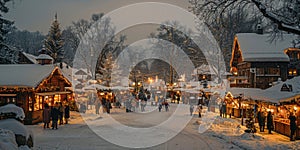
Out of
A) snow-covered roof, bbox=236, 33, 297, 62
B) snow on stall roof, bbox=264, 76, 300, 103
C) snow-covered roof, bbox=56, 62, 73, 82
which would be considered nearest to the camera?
snow on stall roof, bbox=264, 76, 300, 103

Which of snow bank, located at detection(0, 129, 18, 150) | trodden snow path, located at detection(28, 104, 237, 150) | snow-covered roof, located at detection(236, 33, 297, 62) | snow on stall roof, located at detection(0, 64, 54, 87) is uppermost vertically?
snow-covered roof, located at detection(236, 33, 297, 62)

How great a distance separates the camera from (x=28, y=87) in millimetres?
23156

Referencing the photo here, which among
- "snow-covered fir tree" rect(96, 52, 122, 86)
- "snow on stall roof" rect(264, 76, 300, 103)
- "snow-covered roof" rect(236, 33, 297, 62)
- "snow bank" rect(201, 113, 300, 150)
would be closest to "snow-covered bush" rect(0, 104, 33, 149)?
"snow bank" rect(201, 113, 300, 150)

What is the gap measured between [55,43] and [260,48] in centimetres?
3113

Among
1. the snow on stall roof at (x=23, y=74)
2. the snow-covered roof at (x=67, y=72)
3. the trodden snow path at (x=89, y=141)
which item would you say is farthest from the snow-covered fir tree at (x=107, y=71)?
the trodden snow path at (x=89, y=141)

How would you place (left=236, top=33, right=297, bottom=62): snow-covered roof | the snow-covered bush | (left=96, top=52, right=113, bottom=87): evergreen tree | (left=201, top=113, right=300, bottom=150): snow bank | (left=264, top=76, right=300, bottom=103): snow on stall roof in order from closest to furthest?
the snow-covered bush → (left=201, top=113, right=300, bottom=150): snow bank → (left=264, top=76, right=300, bottom=103): snow on stall roof → (left=236, top=33, right=297, bottom=62): snow-covered roof → (left=96, top=52, right=113, bottom=87): evergreen tree

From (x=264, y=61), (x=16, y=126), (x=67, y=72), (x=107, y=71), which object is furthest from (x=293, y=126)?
(x=107, y=71)

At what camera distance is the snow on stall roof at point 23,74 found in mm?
23312

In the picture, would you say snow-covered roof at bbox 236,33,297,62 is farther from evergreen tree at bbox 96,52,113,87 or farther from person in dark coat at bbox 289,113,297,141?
evergreen tree at bbox 96,52,113,87

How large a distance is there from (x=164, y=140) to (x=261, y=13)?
7.92 metres

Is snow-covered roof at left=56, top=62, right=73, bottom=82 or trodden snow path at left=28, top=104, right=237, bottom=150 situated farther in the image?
snow-covered roof at left=56, top=62, right=73, bottom=82

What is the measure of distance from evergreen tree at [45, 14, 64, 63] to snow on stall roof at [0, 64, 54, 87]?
2375 centimetres

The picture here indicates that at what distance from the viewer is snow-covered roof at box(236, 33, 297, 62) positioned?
33594 millimetres

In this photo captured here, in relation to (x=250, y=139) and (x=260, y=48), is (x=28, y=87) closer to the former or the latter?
(x=250, y=139)
